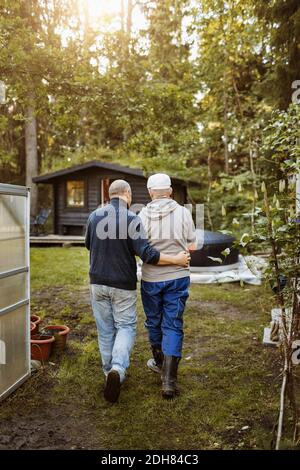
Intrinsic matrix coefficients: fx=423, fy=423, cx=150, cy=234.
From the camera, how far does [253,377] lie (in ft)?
14.1

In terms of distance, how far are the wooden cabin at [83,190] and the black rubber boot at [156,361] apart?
13205 millimetres

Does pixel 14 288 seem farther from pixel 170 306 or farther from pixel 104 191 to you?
pixel 104 191

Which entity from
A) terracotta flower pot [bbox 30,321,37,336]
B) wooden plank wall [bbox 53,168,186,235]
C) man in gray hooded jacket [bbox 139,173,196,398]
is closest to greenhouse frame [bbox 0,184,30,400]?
terracotta flower pot [bbox 30,321,37,336]

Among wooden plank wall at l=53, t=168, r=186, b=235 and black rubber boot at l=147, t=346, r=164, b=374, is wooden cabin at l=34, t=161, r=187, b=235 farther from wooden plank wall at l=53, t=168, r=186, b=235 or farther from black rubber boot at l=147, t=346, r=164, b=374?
black rubber boot at l=147, t=346, r=164, b=374

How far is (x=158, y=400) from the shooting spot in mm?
3779

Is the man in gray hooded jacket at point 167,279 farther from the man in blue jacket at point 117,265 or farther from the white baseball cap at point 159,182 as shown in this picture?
the man in blue jacket at point 117,265

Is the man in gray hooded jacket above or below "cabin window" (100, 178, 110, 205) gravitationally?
below

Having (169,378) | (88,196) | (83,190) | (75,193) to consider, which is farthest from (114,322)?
(75,193)

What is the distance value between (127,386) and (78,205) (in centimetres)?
1516

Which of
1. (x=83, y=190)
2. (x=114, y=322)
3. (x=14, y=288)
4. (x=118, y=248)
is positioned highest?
(x=83, y=190)

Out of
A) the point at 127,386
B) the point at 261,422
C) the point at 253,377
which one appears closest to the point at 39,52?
the point at 127,386

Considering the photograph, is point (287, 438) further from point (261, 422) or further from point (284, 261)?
point (284, 261)

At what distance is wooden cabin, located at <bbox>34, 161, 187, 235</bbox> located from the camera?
696 inches

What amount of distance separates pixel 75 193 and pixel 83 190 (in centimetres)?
50
